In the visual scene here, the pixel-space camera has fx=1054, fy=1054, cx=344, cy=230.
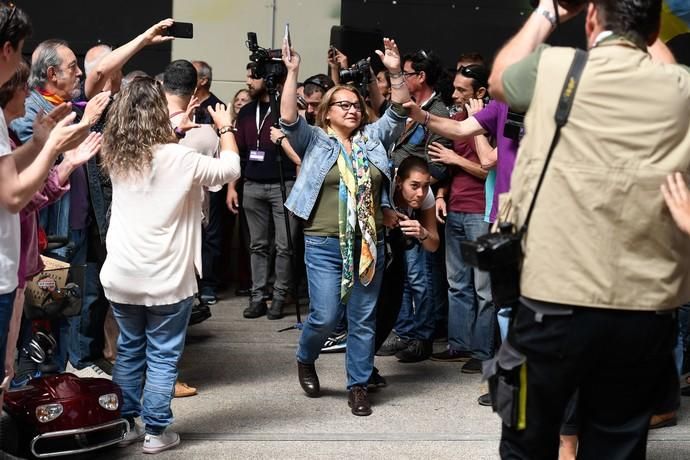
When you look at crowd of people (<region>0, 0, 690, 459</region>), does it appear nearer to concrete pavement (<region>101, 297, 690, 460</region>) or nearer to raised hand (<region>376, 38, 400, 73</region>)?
raised hand (<region>376, 38, 400, 73</region>)

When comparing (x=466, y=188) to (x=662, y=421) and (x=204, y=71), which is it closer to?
(x=662, y=421)

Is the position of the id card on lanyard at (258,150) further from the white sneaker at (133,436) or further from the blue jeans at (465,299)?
the white sneaker at (133,436)

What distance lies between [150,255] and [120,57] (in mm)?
1350

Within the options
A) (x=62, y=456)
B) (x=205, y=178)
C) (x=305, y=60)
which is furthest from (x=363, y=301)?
(x=305, y=60)

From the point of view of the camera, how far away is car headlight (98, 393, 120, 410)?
5051 mm

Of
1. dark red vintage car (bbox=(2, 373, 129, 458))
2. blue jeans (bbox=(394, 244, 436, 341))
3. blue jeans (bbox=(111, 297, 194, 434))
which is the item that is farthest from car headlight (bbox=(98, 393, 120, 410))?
blue jeans (bbox=(394, 244, 436, 341))

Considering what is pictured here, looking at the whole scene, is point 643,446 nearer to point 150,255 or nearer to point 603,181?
point 603,181

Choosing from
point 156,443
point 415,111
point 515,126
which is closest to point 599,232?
point 515,126

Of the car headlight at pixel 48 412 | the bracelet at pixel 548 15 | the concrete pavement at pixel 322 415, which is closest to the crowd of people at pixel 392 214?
the bracelet at pixel 548 15

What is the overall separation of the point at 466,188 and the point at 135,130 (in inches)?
100

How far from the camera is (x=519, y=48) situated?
11.1 feet

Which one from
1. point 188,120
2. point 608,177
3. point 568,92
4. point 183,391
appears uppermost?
point 568,92

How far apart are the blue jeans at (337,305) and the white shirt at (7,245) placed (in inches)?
91.8

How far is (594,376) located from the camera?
3.26 metres
